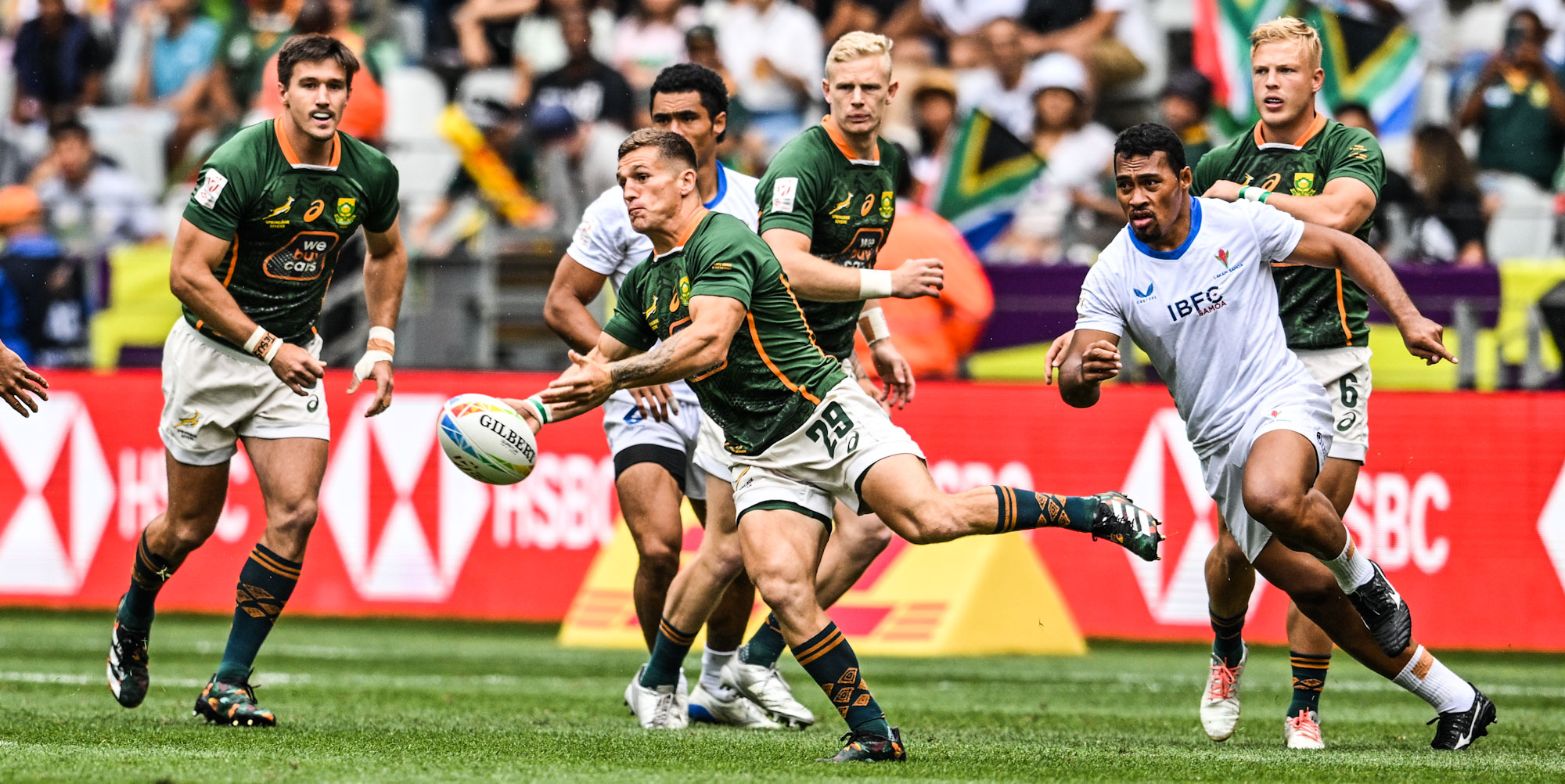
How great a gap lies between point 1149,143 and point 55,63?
14495mm

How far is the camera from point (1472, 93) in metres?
14.7

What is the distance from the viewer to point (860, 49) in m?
7.82

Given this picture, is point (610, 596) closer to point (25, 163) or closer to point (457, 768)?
point (457, 768)

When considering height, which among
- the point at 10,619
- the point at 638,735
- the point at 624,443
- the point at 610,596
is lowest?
the point at 10,619

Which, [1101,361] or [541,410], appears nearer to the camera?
[541,410]

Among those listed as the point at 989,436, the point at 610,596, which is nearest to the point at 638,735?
the point at 610,596

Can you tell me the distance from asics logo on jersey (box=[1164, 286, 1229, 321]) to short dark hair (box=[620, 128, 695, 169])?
1.89 meters

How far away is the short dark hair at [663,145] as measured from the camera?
6.67 m

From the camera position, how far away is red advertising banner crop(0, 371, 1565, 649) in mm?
11797

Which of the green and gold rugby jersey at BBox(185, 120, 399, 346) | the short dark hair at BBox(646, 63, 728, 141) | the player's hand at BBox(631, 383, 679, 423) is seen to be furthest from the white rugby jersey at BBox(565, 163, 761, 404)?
the green and gold rugby jersey at BBox(185, 120, 399, 346)

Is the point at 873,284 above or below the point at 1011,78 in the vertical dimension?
below

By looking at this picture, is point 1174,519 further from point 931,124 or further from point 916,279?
point 916,279

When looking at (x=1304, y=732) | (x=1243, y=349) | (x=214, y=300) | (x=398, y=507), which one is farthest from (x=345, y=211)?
(x=398, y=507)

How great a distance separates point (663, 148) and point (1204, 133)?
324 inches
